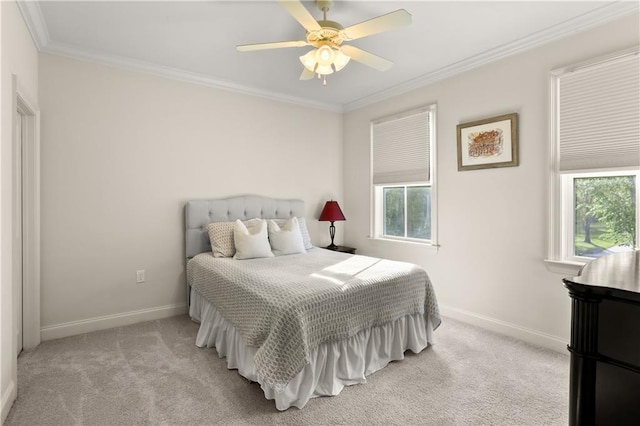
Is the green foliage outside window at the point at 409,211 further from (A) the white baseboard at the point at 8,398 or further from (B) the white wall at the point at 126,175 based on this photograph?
(A) the white baseboard at the point at 8,398

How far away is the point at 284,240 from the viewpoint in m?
3.57

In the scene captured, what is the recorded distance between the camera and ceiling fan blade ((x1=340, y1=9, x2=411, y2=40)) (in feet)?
6.27

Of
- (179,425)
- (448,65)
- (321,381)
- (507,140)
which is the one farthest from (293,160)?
(179,425)

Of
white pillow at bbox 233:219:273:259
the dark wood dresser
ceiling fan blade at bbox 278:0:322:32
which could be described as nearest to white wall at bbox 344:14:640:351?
white pillow at bbox 233:219:273:259

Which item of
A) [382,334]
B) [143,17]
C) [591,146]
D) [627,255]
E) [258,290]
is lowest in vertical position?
[382,334]

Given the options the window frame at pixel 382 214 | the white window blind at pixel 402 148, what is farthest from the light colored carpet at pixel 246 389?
the white window blind at pixel 402 148

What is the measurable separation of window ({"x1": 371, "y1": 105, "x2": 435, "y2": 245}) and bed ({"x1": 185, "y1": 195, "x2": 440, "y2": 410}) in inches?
46.8

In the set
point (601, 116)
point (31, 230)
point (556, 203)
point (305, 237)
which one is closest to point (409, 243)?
point (305, 237)

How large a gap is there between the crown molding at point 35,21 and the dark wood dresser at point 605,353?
353cm

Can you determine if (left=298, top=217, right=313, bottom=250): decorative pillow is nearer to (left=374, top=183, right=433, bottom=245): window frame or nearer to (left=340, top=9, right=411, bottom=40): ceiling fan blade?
(left=374, top=183, right=433, bottom=245): window frame

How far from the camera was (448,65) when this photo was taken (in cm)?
340

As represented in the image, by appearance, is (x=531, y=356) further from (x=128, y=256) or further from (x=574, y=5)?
(x=128, y=256)

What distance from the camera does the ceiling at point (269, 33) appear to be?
7.82 feet

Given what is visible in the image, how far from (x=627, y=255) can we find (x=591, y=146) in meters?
1.24
